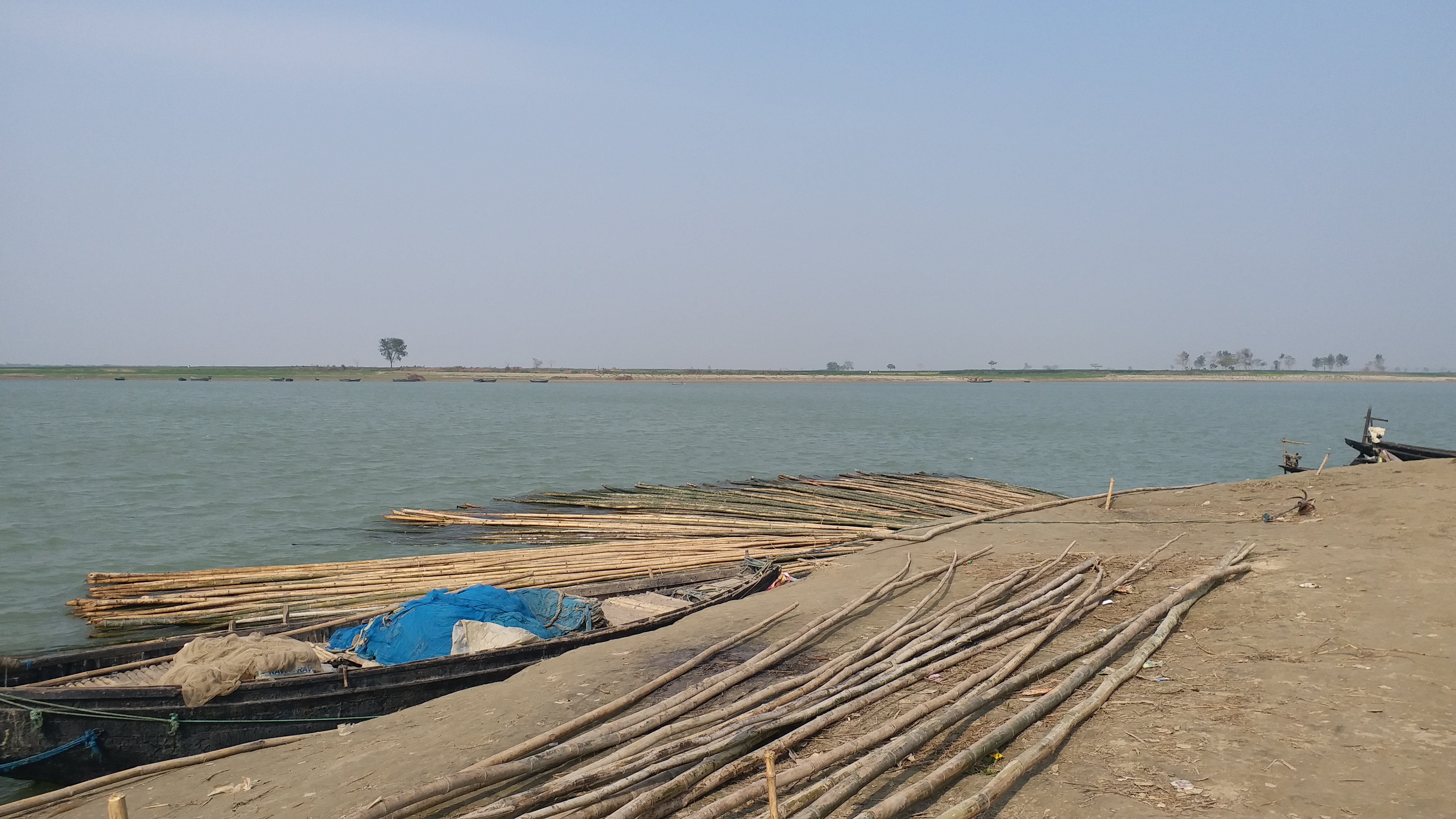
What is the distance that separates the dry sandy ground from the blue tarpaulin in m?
0.80

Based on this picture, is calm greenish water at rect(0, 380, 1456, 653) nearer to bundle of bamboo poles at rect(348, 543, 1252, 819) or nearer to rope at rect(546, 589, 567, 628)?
rope at rect(546, 589, 567, 628)

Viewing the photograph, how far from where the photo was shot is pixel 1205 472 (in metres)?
30.8

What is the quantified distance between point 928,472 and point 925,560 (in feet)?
57.9

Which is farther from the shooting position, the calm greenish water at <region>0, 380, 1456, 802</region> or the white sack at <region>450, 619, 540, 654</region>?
the calm greenish water at <region>0, 380, 1456, 802</region>

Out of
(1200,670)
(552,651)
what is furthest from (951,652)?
(552,651)

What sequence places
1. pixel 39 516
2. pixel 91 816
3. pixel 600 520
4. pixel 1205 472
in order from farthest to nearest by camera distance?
pixel 1205 472
pixel 39 516
pixel 600 520
pixel 91 816

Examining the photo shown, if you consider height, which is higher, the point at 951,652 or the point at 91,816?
the point at 951,652

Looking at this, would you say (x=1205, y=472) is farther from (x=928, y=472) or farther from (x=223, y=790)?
(x=223, y=790)

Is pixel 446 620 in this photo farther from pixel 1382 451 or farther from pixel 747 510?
pixel 1382 451

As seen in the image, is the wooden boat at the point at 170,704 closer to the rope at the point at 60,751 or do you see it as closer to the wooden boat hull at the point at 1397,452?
the rope at the point at 60,751

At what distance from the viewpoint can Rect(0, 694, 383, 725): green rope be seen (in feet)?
22.3

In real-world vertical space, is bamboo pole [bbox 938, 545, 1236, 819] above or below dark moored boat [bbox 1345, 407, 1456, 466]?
below

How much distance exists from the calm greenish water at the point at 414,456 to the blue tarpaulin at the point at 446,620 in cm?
524

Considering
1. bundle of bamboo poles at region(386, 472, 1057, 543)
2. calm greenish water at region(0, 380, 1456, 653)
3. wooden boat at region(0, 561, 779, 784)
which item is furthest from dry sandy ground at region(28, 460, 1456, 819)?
calm greenish water at region(0, 380, 1456, 653)
